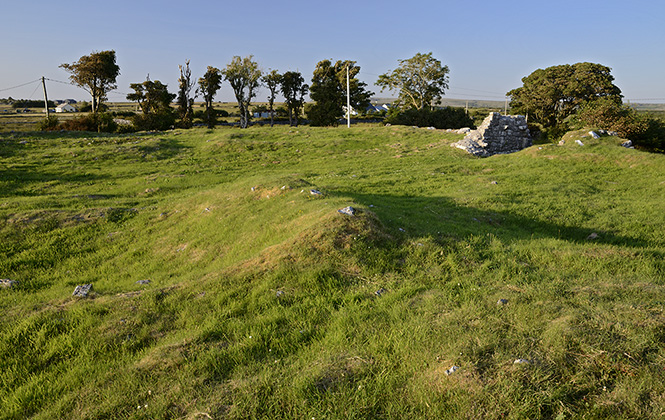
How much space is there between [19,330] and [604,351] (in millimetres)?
8644

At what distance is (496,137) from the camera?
2942 centimetres

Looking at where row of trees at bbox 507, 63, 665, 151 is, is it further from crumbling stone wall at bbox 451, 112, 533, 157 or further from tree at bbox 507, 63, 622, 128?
crumbling stone wall at bbox 451, 112, 533, 157

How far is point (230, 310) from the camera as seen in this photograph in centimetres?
578

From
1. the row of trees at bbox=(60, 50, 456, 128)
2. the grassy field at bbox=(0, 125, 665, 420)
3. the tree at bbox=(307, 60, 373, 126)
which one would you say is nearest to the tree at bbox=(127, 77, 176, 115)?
the row of trees at bbox=(60, 50, 456, 128)

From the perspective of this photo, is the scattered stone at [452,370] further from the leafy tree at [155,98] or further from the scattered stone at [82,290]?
the leafy tree at [155,98]

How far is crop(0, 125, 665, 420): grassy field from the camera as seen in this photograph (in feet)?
11.8

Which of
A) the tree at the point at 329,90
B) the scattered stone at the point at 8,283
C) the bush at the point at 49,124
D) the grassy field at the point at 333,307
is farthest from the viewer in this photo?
the tree at the point at 329,90

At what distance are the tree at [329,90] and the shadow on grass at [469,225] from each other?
50715 mm

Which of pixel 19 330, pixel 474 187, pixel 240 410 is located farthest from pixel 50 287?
pixel 474 187

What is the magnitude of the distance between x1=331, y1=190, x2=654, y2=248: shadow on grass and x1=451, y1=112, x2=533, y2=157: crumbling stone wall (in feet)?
53.5

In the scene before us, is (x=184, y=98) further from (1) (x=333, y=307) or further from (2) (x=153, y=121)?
(1) (x=333, y=307)

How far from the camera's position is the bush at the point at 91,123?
39.7m

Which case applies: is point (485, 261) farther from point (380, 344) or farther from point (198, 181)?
point (198, 181)

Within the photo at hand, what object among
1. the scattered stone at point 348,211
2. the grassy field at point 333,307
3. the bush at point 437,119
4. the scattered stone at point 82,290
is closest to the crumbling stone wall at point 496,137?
the grassy field at point 333,307
